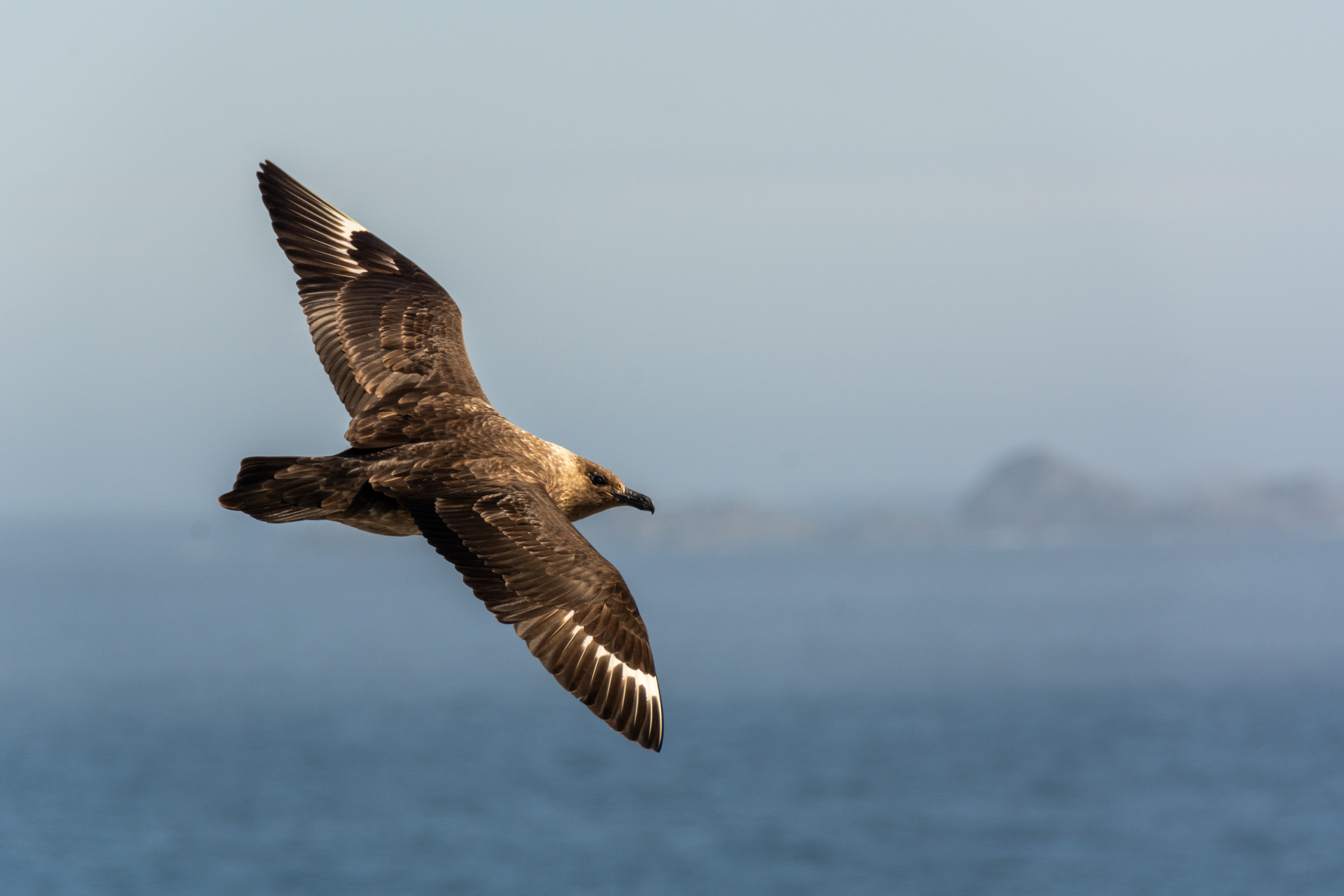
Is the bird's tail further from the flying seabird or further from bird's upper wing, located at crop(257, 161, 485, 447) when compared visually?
bird's upper wing, located at crop(257, 161, 485, 447)

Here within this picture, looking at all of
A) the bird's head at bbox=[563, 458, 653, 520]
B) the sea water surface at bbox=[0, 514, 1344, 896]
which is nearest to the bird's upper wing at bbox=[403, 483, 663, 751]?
the bird's head at bbox=[563, 458, 653, 520]

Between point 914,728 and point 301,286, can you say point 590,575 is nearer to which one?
point 301,286

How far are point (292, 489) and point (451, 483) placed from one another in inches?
39.9

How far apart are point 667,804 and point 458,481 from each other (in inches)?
6508

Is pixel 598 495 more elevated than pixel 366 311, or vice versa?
pixel 366 311

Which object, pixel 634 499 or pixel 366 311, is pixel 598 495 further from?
Result: pixel 366 311

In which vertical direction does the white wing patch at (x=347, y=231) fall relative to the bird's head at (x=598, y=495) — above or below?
above

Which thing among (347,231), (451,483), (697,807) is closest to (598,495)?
(451,483)

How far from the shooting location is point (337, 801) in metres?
168

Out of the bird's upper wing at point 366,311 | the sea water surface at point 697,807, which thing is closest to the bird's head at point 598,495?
the bird's upper wing at point 366,311

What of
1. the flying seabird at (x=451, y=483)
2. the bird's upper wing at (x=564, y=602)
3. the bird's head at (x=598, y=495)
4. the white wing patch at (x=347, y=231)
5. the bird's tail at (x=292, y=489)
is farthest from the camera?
the white wing patch at (x=347, y=231)

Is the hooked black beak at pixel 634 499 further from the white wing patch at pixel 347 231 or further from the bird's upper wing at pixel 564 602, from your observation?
the white wing patch at pixel 347 231

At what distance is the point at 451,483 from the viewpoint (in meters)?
9.34

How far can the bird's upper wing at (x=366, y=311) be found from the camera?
438 inches
